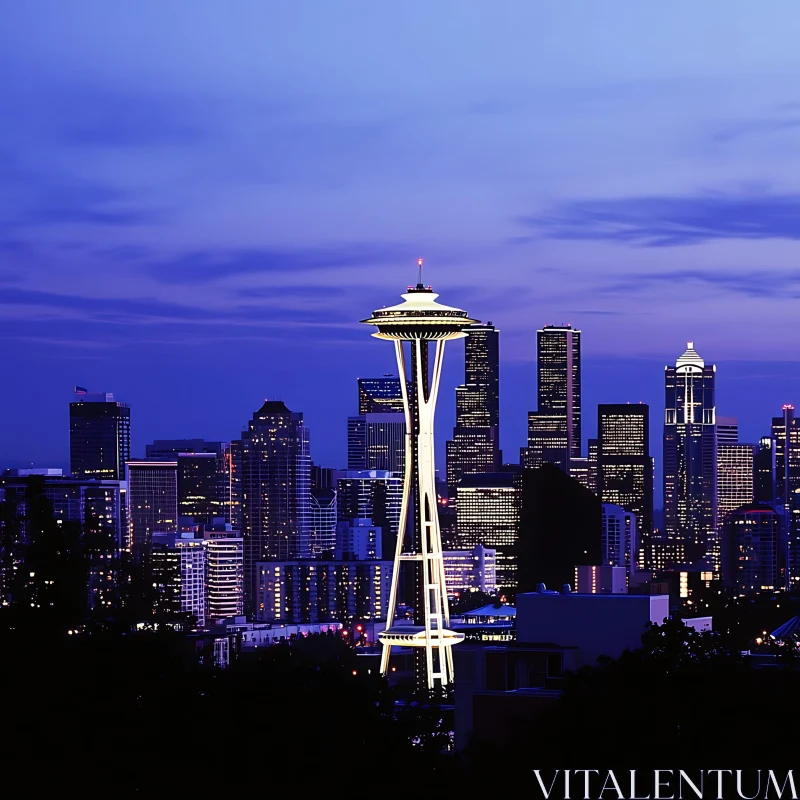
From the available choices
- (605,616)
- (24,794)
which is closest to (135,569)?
(605,616)

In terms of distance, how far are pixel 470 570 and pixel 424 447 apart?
349ft

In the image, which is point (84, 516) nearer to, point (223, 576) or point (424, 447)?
point (223, 576)

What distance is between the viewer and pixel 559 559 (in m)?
178

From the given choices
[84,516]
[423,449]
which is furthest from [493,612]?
[84,516]

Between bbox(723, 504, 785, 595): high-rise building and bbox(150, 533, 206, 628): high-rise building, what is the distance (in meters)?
49.7

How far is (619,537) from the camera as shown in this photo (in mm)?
191625

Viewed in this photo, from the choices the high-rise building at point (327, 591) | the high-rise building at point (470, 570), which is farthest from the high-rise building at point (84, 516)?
the high-rise building at point (470, 570)

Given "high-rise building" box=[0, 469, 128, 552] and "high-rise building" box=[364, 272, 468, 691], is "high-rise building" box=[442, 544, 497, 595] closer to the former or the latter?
"high-rise building" box=[0, 469, 128, 552]

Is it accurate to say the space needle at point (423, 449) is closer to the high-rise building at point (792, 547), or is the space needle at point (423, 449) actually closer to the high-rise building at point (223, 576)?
the high-rise building at point (223, 576)

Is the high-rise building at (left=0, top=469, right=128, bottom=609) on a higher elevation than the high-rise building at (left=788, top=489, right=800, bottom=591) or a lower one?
higher

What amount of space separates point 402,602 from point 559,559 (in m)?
14.9

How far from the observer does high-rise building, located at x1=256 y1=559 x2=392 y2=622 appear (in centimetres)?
16750

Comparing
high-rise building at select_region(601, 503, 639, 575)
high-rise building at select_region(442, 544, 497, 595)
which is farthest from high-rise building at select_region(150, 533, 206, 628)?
high-rise building at select_region(601, 503, 639, 575)

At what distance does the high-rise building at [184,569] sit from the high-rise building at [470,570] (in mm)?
26823
